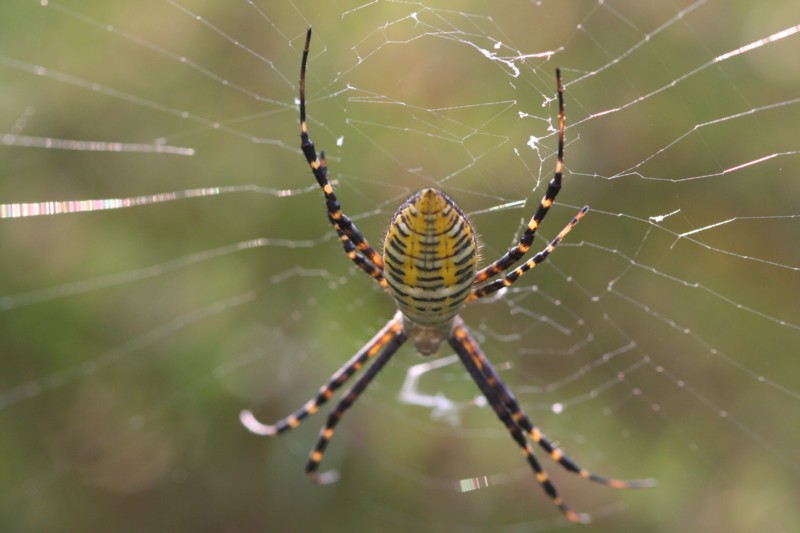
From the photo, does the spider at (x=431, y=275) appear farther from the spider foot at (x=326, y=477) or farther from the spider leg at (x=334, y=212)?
the spider foot at (x=326, y=477)

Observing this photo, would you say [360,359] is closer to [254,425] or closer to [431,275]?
[254,425]

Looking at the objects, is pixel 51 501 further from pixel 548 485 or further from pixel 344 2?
pixel 344 2

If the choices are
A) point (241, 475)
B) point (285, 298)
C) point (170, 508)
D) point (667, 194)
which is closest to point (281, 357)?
point (285, 298)

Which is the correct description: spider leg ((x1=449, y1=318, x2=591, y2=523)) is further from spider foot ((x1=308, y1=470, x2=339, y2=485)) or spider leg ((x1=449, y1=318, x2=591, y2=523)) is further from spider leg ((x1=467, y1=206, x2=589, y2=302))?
spider foot ((x1=308, y1=470, x2=339, y2=485))

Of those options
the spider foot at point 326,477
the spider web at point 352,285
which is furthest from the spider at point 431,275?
the spider web at point 352,285

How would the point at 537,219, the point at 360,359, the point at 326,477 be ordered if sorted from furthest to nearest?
the point at 326,477 < the point at 360,359 < the point at 537,219

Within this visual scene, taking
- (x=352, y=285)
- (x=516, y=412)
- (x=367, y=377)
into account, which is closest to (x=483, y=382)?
(x=516, y=412)
